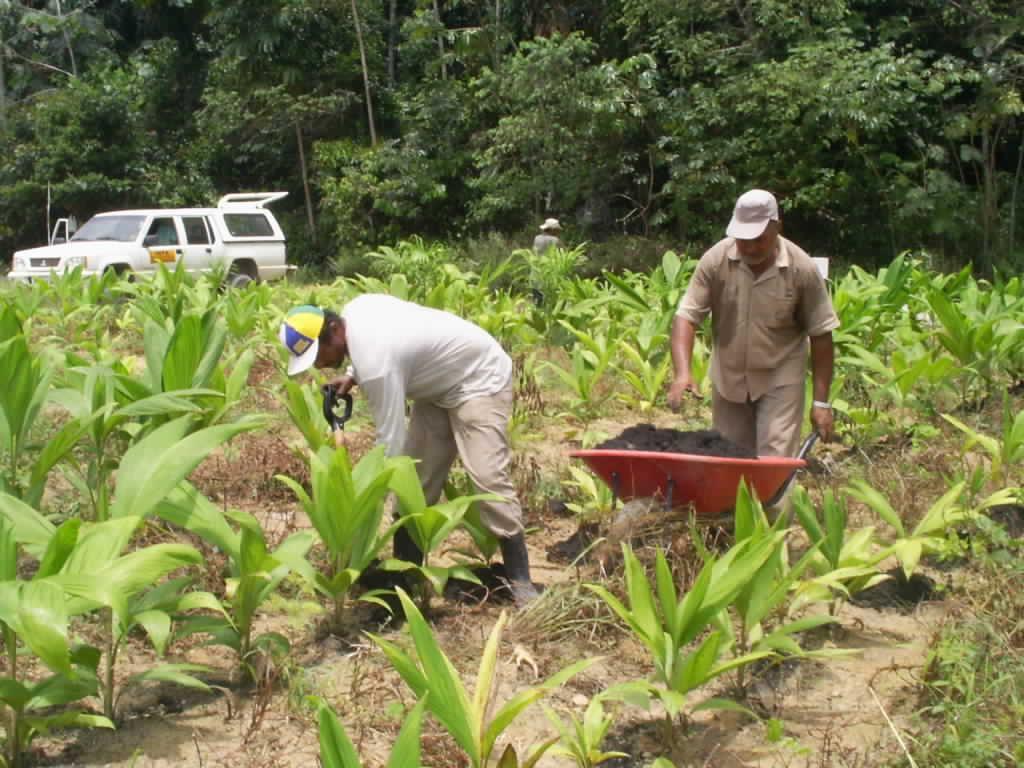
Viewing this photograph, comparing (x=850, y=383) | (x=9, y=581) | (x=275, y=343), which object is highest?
(x=9, y=581)

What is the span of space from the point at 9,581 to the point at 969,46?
1698cm

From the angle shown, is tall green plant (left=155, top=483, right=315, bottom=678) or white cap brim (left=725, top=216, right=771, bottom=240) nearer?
tall green plant (left=155, top=483, right=315, bottom=678)

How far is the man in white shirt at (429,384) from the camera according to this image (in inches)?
152

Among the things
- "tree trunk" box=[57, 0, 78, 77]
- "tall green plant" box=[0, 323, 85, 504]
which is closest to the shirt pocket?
"tall green plant" box=[0, 323, 85, 504]

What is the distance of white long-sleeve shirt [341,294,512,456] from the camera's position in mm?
3867

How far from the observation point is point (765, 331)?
180 inches

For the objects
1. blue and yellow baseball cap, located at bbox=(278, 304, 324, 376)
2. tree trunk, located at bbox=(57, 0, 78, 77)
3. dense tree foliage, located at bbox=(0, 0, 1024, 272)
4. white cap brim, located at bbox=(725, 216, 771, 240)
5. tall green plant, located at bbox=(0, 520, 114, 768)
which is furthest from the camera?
tree trunk, located at bbox=(57, 0, 78, 77)

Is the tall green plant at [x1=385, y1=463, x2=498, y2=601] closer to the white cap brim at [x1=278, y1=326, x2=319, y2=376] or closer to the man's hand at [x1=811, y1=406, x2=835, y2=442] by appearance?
the white cap brim at [x1=278, y1=326, x2=319, y2=376]

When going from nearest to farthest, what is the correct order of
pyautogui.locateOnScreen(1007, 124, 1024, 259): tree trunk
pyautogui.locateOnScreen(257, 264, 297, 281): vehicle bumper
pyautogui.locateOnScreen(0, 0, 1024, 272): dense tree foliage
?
1. pyautogui.locateOnScreen(0, 0, 1024, 272): dense tree foliage
2. pyautogui.locateOnScreen(1007, 124, 1024, 259): tree trunk
3. pyautogui.locateOnScreen(257, 264, 297, 281): vehicle bumper

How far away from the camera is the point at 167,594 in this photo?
3.33 metres

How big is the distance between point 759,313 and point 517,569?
1430 millimetres

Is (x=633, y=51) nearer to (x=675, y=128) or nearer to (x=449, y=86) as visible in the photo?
(x=675, y=128)

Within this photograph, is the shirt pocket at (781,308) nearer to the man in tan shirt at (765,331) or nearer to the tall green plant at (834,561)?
the man in tan shirt at (765,331)

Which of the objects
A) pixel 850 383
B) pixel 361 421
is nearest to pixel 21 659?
pixel 361 421
